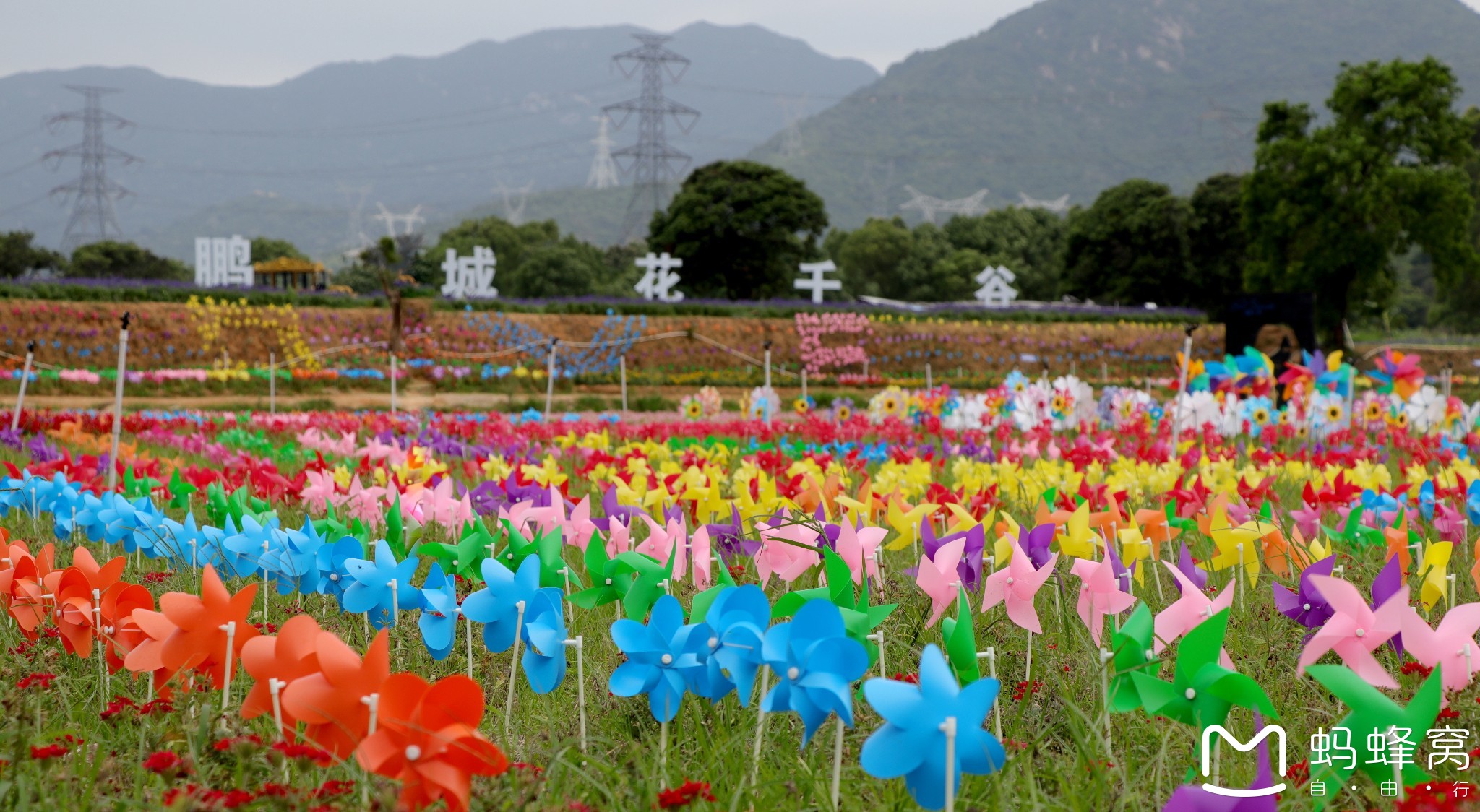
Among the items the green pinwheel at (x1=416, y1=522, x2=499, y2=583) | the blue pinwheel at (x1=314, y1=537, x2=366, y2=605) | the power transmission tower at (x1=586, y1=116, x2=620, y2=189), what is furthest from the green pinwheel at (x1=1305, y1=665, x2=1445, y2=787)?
the power transmission tower at (x1=586, y1=116, x2=620, y2=189)

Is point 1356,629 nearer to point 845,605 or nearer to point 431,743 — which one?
point 845,605

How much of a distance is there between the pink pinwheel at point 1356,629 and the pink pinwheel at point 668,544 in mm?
1108

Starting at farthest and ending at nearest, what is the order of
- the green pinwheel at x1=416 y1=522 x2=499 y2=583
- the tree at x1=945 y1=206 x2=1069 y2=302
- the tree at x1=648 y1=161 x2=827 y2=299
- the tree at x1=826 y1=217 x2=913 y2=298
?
1. the tree at x1=826 y1=217 x2=913 y2=298
2. the tree at x1=945 y1=206 x2=1069 y2=302
3. the tree at x1=648 y1=161 x2=827 y2=299
4. the green pinwheel at x1=416 y1=522 x2=499 y2=583

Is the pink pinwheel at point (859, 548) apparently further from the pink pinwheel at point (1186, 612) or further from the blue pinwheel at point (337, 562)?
the blue pinwheel at point (337, 562)

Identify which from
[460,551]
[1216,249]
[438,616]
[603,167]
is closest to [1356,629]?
[438,616]

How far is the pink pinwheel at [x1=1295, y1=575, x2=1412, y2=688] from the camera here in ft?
4.65

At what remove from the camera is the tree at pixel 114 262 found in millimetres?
48844

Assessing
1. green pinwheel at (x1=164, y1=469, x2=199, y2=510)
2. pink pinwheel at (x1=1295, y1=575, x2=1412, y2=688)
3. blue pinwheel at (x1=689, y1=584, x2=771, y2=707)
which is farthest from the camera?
green pinwheel at (x1=164, y1=469, x2=199, y2=510)

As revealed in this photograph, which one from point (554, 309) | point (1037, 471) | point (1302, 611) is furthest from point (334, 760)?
point (554, 309)

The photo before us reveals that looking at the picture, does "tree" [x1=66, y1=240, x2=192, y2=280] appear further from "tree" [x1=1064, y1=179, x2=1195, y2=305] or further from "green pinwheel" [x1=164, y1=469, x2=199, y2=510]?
"green pinwheel" [x1=164, y1=469, x2=199, y2=510]

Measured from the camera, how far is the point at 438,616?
170 cm

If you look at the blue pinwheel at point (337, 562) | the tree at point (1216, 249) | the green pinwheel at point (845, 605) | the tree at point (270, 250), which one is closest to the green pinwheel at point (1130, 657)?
the green pinwheel at point (845, 605)

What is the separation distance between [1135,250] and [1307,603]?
37.3m

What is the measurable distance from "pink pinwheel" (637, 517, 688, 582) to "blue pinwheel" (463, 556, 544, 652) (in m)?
0.49
